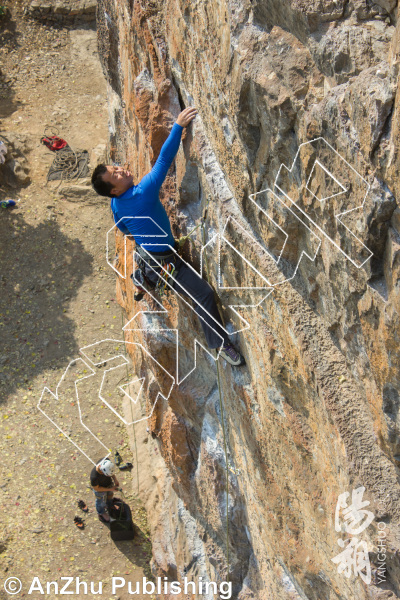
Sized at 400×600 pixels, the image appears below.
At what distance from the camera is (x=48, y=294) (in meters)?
9.05

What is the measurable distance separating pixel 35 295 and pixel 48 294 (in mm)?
213

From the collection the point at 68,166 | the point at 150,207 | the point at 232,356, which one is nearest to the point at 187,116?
the point at 150,207

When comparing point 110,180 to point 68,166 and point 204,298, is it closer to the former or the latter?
point 204,298

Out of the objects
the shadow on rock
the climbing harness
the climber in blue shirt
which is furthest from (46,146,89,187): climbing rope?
the climber in blue shirt

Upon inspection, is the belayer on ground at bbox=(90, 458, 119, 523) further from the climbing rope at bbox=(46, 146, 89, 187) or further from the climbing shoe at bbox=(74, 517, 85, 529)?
the climbing rope at bbox=(46, 146, 89, 187)

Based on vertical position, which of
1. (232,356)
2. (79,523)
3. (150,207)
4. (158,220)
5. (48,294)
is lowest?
(79,523)

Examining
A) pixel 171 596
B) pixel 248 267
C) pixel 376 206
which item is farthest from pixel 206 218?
pixel 171 596

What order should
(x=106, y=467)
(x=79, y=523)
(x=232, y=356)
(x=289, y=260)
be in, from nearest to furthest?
(x=289, y=260) < (x=232, y=356) < (x=106, y=467) < (x=79, y=523)

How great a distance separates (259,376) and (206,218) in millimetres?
1203

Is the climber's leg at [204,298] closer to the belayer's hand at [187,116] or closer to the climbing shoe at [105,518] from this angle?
the belayer's hand at [187,116]

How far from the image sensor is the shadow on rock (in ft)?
27.5

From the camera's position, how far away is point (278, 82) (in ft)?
7.90

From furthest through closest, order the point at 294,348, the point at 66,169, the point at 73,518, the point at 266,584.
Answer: the point at 66,169 < the point at 73,518 < the point at 266,584 < the point at 294,348

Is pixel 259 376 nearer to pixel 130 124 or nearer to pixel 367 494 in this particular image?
pixel 367 494
